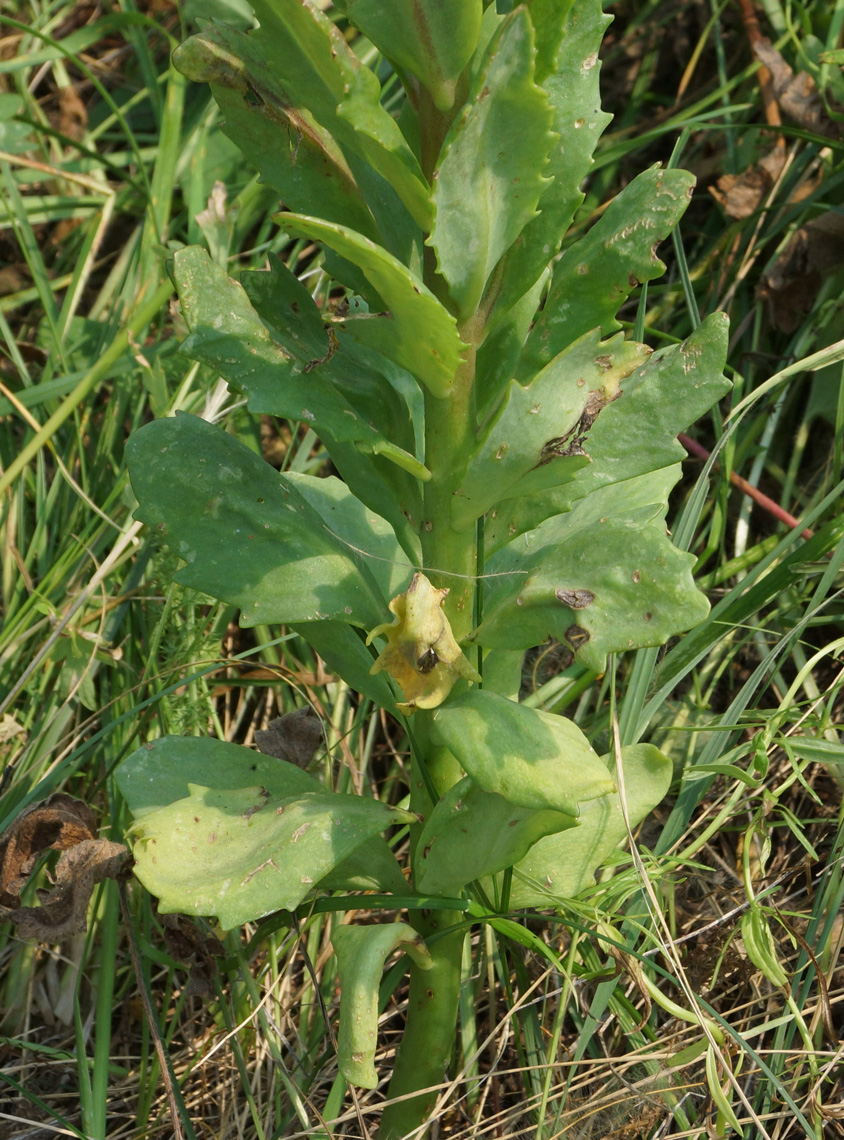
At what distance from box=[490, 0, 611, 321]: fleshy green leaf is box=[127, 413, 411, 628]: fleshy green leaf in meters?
0.39

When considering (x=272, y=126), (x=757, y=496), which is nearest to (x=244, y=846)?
(x=272, y=126)

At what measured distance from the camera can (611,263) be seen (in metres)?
1.25

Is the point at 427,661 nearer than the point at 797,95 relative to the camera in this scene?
Yes

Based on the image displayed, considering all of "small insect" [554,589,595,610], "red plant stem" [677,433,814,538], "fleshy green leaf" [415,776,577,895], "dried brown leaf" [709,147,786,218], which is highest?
"small insect" [554,589,595,610]

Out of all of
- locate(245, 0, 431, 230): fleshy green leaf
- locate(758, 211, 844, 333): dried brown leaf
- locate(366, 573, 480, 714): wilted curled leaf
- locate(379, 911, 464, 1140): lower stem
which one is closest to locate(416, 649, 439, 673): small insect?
locate(366, 573, 480, 714): wilted curled leaf

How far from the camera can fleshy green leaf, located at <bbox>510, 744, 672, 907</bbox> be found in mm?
1403

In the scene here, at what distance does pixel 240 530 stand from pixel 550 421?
417mm

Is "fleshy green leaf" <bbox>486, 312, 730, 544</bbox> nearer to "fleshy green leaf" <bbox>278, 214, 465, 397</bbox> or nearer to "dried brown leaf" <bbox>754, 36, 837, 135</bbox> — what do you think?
"fleshy green leaf" <bbox>278, 214, 465, 397</bbox>

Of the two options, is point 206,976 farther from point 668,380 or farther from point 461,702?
point 668,380

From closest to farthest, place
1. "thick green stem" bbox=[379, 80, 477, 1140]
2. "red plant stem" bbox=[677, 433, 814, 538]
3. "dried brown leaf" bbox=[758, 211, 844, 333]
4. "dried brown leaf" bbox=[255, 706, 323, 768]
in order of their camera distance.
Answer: "thick green stem" bbox=[379, 80, 477, 1140], "dried brown leaf" bbox=[255, 706, 323, 768], "red plant stem" bbox=[677, 433, 814, 538], "dried brown leaf" bbox=[758, 211, 844, 333]

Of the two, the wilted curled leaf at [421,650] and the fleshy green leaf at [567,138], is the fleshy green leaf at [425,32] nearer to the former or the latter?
the fleshy green leaf at [567,138]

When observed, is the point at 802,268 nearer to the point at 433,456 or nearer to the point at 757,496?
the point at 757,496

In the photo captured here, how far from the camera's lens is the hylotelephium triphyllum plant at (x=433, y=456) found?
1.11m

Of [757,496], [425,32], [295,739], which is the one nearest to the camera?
[425,32]
